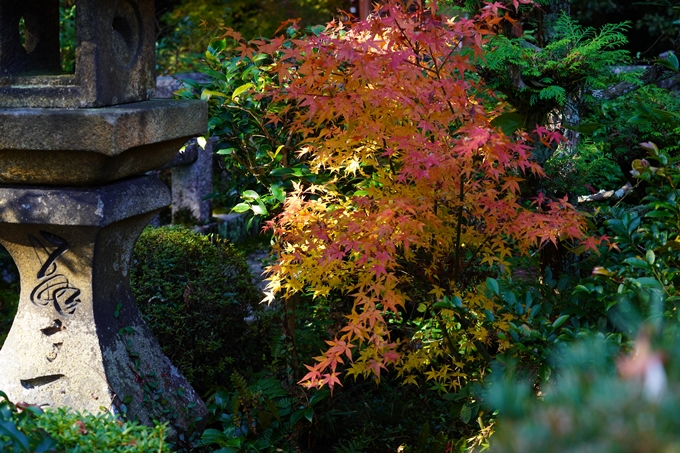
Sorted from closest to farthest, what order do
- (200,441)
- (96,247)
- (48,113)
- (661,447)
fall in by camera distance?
(661,447), (48,113), (96,247), (200,441)

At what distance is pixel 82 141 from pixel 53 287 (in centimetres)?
66

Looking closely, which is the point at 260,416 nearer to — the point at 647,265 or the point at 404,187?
the point at 404,187

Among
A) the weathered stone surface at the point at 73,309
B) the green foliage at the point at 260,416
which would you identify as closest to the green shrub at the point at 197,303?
the green foliage at the point at 260,416

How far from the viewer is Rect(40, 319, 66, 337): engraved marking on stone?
110 inches

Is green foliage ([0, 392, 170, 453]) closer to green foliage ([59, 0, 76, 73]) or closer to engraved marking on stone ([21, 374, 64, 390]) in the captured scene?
engraved marking on stone ([21, 374, 64, 390])

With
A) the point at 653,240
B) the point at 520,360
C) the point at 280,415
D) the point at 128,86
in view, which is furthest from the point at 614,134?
the point at 128,86

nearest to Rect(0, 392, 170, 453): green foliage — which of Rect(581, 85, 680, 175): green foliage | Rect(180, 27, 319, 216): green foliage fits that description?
Rect(180, 27, 319, 216): green foliage

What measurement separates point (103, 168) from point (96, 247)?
324 mm

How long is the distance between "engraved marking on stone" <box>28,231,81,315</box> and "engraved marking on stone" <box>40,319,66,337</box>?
0.04 m

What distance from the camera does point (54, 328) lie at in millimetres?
2811

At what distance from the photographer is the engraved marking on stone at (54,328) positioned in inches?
110

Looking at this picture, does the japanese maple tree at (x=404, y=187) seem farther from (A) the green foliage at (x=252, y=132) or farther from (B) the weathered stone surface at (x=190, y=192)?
(B) the weathered stone surface at (x=190, y=192)

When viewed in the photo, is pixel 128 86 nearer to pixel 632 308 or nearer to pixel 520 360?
pixel 520 360

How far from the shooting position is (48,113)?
2.47m
